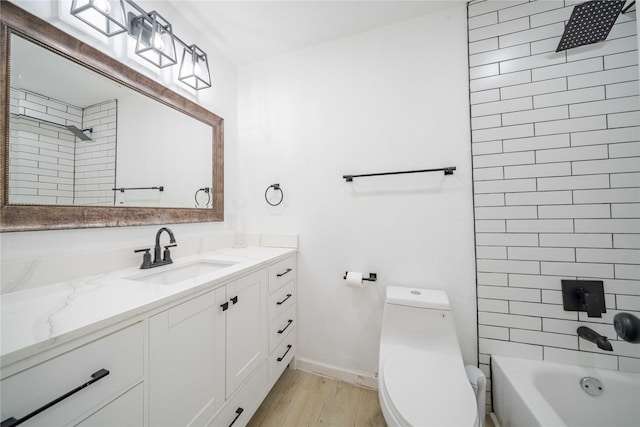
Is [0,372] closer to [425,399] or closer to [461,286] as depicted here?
[425,399]

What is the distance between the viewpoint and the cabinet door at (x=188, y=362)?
2.51 feet

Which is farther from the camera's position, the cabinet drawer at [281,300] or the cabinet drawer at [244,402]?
the cabinet drawer at [281,300]

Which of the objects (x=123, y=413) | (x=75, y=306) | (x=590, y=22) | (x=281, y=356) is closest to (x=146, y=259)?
(x=75, y=306)

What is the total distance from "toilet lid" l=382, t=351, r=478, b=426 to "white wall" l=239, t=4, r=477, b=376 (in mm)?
395

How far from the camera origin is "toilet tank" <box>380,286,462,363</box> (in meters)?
1.24

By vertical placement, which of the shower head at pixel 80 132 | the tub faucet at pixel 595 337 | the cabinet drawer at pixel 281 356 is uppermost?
the shower head at pixel 80 132

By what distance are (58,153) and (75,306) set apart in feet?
2.25

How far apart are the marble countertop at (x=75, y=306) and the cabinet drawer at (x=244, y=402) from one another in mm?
587

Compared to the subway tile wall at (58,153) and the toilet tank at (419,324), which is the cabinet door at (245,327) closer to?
the toilet tank at (419,324)

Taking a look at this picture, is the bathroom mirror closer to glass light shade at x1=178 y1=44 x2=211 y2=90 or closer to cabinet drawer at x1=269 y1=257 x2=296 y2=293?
glass light shade at x1=178 y1=44 x2=211 y2=90

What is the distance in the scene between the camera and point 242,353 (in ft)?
3.76

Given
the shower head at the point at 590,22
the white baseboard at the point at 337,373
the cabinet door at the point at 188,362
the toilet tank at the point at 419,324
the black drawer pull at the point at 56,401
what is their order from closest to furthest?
the black drawer pull at the point at 56,401
the cabinet door at the point at 188,362
the shower head at the point at 590,22
the toilet tank at the point at 419,324
the white baseboard at the point at 337,373

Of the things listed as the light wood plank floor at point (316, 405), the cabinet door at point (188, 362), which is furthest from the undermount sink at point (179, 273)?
the light wood plank floor at point (316, 405)

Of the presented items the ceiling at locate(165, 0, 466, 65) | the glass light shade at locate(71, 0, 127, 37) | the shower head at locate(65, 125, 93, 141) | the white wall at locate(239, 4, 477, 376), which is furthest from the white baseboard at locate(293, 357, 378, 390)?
the ceiling at locate(165, 0, 466, 65)
